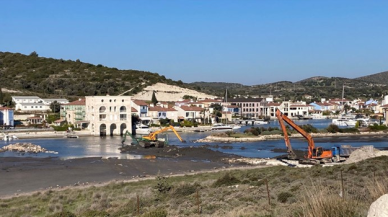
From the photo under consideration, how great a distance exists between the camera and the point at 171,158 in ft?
125

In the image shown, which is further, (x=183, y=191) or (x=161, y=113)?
(x=161, y=113)

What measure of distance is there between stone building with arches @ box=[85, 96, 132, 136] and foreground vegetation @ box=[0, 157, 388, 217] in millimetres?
39035

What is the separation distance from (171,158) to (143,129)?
89.9 feet

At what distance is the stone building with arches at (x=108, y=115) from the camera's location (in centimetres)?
6266

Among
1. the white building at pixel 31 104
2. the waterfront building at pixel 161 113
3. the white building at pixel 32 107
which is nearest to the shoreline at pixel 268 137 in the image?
the waterfront building at pixel 161 113

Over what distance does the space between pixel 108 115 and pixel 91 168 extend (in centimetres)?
3123

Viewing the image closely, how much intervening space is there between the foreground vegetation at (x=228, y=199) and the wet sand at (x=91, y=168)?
357 cm

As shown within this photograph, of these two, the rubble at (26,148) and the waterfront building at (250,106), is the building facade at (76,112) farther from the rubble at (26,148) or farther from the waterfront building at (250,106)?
the waterfront building at (250,106)

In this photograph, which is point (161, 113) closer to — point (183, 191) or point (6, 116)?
point (6, 116)

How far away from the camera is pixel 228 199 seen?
14.5 meters

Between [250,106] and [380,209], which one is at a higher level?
[250,106]

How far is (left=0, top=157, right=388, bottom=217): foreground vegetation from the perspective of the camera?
8.27 meters

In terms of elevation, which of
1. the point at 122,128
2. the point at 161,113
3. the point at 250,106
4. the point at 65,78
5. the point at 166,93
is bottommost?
the point at 122,128

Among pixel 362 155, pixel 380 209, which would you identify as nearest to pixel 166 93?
pixel 362 155
